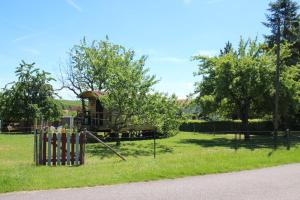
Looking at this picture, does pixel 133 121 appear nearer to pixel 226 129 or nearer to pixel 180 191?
pixel 180 191

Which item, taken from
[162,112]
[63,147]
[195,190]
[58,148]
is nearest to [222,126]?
[162,112]

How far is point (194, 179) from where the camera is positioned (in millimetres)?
10797

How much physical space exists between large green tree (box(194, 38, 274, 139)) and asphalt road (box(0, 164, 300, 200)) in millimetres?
20690

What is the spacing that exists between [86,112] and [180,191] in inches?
1081

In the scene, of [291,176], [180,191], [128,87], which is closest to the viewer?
[180,191]

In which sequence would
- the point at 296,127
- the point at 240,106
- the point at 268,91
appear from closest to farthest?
the point at 268,91
the point at 240,106
the point at 296,127

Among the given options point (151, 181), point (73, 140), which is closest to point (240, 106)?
point (73, 140)

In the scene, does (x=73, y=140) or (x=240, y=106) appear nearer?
(x=73, y=140)

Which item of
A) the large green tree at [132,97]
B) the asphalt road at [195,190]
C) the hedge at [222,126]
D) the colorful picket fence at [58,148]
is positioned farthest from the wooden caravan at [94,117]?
the asphalt road at [195,190]

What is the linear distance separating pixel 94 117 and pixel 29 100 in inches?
453

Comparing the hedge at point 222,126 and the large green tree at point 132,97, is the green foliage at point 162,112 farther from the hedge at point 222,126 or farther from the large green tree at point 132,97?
the hedge at point 222,126

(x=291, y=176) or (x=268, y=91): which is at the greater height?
(x=268, y=91)

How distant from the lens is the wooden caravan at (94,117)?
106 feet

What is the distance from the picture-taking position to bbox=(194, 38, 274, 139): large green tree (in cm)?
3147
